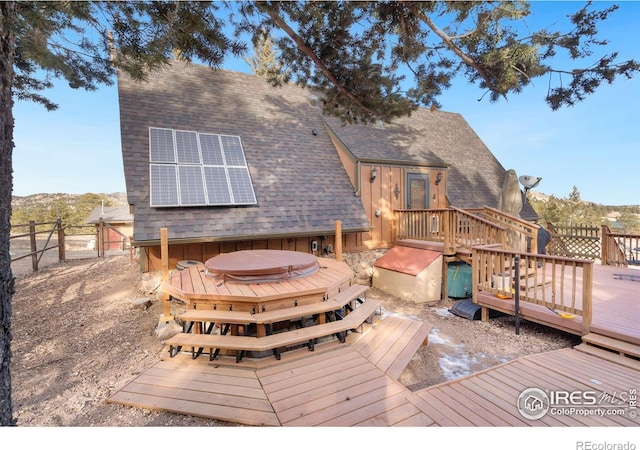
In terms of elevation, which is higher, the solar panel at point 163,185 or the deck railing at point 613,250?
the solar panel at point 163,185

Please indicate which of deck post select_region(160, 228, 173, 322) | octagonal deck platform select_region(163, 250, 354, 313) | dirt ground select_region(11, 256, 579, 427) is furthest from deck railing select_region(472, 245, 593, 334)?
deck post select_region(160, 228, 173, 322)

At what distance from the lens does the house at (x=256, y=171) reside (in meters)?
5.32

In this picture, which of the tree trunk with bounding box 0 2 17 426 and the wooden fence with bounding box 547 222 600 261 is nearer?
the tree trunk with bounding box 0 2 17 426

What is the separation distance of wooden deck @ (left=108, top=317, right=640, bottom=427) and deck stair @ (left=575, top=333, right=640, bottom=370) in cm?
13

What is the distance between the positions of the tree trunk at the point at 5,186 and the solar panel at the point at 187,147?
391 centimetres

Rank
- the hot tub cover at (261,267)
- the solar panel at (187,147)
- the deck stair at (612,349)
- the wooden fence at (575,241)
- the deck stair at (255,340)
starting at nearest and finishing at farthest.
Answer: the deck stair at (255,340) < the deck stair at (612,349) < the hot tub cover at (261,267) < the solar panel at (187,147) < the wooden fence at (575,241)

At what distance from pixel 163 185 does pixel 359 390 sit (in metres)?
4.94

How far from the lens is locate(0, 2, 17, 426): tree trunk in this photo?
185 centimetres

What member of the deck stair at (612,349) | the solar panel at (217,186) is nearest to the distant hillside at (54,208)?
the solar panel at (217,186)

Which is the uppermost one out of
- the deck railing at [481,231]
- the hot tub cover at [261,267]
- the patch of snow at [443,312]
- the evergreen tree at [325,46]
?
the evergreen tree at [325,46]

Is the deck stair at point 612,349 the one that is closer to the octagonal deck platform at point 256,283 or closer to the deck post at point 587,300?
the deck post at point 587,300

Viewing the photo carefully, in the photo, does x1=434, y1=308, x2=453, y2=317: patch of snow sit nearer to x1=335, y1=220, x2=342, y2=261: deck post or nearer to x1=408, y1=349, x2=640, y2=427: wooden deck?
x1=408, y1=349, x2=640, y2=427: wooden deck
